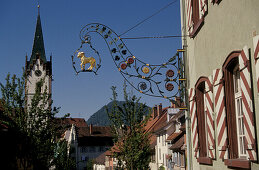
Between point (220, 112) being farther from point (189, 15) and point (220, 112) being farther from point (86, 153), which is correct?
point (86, 153)

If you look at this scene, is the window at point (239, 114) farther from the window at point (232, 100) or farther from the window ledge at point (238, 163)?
the window ledge at point (238, 163)

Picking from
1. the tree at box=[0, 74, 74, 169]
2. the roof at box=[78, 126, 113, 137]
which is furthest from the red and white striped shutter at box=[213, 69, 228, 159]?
the roof at box=[78, 126, 113, 137]

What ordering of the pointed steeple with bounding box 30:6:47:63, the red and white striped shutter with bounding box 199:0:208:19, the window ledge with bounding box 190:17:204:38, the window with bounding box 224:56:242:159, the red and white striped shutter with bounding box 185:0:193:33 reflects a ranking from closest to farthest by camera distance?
the window with bounding box 224:56:242:159, the red and white striped shutter with bounding box 199:0:208:19, the window ledge with bounding box 190:17:204:38, the red and white striped shutter with bounding box 185:0:193:33, the pointed steeple with bounding box 30:6:47:63

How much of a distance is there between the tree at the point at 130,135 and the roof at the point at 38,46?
57080 mm

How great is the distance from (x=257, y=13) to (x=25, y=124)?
38.3 ft

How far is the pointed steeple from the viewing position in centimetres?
7444

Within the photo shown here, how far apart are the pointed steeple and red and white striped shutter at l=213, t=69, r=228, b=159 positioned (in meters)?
67.0

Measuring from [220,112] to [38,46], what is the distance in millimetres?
68855

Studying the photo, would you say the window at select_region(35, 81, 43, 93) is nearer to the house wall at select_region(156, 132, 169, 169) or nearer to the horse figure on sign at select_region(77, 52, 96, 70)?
the horse figure on sign at select_region(77, 52, 96, 70)

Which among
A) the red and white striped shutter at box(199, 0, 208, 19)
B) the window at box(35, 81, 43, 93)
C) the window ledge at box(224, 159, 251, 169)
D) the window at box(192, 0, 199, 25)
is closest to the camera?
the window ledge at box(224, 159, 251, 169)

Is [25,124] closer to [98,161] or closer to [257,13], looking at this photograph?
[257,13]

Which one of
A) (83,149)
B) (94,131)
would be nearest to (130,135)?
(83,149)

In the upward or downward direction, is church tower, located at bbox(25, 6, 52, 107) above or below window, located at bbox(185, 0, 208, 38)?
above

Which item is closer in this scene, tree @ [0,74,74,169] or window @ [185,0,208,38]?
window @ [185,0,208,38]
